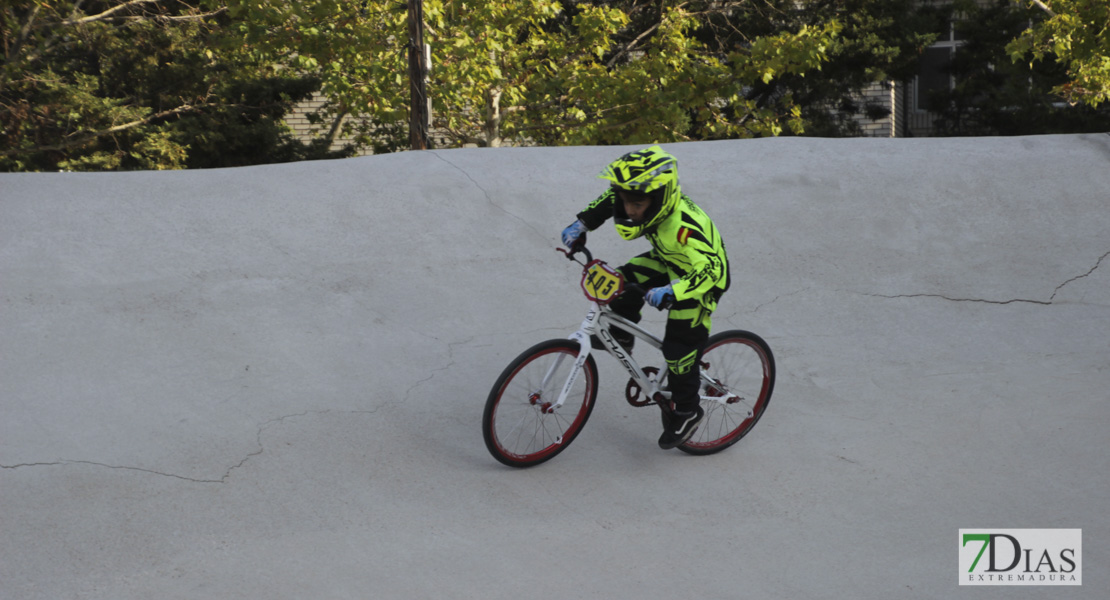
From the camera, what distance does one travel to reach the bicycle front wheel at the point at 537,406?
14.6 feet

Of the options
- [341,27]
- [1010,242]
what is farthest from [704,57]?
[1010,242]

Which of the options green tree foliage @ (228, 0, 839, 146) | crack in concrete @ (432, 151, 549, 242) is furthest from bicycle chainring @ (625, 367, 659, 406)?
green tree foliage @ (228, 0, 839, 146)

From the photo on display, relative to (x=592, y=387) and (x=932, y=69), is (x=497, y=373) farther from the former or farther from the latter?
(x=932, y=69)

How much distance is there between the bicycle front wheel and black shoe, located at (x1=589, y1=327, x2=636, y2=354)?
0.08 meters

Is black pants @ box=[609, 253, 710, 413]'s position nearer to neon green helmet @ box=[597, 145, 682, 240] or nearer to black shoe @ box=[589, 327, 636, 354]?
black shoe @ box=[589, 327, 636, 354]

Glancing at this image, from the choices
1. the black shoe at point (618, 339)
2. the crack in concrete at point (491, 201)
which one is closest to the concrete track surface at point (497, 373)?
the crack in concrete at point (491, 201)

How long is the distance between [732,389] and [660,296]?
119cm

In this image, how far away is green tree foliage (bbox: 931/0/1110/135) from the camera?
1767 centimetres

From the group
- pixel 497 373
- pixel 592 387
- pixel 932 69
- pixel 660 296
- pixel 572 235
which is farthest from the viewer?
pixel 932 69

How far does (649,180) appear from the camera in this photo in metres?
4.26

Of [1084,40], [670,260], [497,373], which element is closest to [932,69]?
[1084,40]

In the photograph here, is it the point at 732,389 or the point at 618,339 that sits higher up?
the point at 618,339

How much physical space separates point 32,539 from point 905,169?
25.6ft

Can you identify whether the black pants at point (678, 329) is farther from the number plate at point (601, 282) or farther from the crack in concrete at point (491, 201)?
the crack in concrete at point (491, 201)
